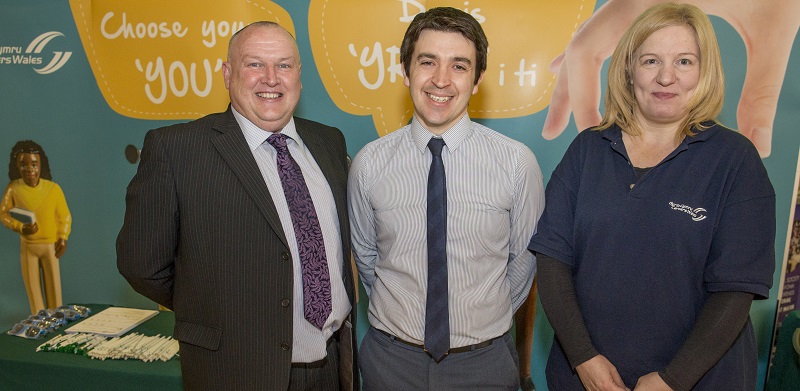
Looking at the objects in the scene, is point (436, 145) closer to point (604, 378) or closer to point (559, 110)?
point (604, 378)

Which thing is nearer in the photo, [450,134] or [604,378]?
[604,378]

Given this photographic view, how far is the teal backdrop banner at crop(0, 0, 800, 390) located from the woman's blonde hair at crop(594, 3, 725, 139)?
1147 mm

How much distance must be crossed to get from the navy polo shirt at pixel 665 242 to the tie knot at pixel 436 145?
1.49ft

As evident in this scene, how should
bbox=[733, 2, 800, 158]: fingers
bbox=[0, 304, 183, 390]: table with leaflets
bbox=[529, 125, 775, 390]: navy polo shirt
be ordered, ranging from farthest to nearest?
1. bbox=[733, 2, 800, 158]: fingers
2. bbox=[0, 304, 183, 390]: table with leaflets
3. bbox=[529, 125, 775, 390]: navy polo shirt

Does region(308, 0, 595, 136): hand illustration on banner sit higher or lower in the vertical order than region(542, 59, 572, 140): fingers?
higher

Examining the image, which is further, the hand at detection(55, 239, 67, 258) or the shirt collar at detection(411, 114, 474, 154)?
the hand at detection(55, 239, 67, 258)

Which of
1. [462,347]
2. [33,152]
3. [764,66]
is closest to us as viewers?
[462,347]

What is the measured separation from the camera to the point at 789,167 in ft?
9.12

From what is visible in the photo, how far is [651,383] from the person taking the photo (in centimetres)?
158

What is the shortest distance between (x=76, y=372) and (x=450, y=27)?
2217 millimetres

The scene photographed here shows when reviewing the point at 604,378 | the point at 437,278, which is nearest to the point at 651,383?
the point at 604,378

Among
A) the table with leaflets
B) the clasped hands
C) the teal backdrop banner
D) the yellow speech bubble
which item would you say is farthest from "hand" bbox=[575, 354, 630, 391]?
the yellow speech bubble

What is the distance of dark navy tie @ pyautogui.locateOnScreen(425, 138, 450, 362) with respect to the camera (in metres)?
1.87

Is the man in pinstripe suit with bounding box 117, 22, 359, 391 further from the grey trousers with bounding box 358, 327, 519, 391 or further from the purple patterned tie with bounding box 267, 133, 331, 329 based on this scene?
the grey trousers with bounding box 358, 327, 519, 391
